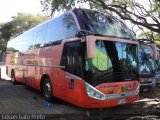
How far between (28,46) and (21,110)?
5703 millimetres

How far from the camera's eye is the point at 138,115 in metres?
9.46

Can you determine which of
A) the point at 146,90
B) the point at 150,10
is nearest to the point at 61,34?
the point at 146,90

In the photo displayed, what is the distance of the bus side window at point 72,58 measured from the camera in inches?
366

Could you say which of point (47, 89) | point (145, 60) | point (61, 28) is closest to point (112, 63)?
point (61, 28)

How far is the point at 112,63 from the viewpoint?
9.49 metres

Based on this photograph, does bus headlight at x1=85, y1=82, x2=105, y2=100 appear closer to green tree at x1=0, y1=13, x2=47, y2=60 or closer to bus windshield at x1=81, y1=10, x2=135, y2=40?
bus windshield at x1=81, y1=10, x2=135, y2=40

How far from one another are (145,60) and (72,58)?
5.67 m

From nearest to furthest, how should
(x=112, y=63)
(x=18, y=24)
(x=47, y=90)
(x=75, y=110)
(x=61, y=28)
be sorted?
1. (x=112, y=63)
2. (x=75, y=110)
3. (x=61, y=28)
4. (x=47, y=90)
5. (x=18, y=24)

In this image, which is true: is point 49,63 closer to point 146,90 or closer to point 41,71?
point 41,71

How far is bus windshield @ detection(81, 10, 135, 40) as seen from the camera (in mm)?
9566

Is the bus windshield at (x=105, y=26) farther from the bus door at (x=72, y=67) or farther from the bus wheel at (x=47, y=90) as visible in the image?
the bus wheel at (x=47, y=90)

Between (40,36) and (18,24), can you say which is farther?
(18,24)

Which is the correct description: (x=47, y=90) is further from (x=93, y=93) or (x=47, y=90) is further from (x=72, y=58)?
(x=93, y=93)

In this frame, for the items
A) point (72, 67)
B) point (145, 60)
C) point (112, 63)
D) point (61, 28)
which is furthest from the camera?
point (145, 60)
